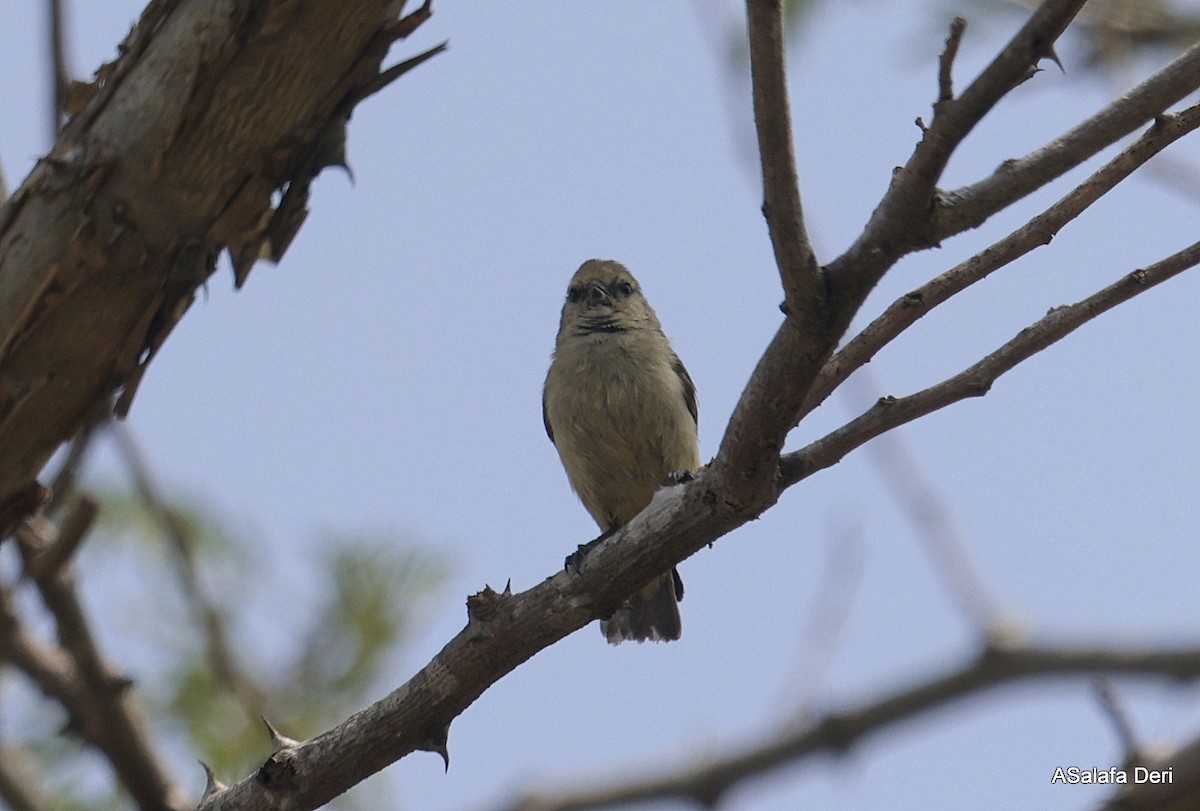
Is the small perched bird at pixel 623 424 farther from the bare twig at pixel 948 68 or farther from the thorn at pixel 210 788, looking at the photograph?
the bare twig at pixel 948 68

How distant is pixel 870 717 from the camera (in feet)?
9.23

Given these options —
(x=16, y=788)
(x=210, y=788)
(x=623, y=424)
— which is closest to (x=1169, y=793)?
(x=210, y=788)

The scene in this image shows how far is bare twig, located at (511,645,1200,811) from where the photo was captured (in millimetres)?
2488

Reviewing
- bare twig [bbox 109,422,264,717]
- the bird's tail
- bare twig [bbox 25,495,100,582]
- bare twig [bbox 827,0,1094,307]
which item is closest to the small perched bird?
the bird's tail

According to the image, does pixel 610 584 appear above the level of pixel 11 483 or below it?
below

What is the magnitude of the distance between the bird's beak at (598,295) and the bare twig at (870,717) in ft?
11.3

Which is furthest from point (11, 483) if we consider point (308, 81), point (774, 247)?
point (774, 247)

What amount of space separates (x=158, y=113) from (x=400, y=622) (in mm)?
2462

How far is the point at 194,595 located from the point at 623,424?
6.43 ft

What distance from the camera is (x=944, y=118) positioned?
2447mm

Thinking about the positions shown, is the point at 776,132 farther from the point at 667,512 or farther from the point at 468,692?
the point at 468,692

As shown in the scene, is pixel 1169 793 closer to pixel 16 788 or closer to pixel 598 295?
pixel 16 788

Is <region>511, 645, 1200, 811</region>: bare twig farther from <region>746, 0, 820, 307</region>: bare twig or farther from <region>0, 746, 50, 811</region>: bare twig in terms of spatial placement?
<region>0, 746, 50, 811</region>: bare twig

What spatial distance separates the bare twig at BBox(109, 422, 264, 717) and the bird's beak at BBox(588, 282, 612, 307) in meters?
2.38
